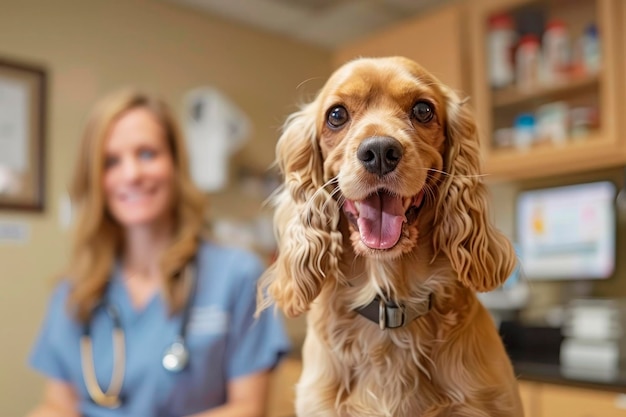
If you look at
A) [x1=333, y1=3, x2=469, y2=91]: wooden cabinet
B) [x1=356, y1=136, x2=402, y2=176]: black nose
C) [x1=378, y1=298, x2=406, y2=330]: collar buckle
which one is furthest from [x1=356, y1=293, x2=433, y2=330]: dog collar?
[x1=333, y1=3, x2=469, y2=91]: wooden cabinet

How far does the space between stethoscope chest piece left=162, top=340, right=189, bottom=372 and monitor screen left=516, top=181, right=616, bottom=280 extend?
1.41 metres

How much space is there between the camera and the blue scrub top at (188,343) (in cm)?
128

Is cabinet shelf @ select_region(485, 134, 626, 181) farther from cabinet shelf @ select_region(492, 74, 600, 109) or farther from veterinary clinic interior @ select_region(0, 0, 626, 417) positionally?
cabinet shelf @ select_region(492, 74, 600, 109)

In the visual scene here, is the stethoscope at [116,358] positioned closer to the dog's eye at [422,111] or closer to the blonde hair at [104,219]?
the blonde hair at [104,219]

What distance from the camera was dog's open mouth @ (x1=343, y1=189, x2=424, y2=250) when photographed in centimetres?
61

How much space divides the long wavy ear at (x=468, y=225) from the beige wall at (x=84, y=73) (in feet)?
5.06

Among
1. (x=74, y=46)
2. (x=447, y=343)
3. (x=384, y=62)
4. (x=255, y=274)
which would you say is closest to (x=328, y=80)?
(x=384, y=62)

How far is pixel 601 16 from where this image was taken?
2.06m

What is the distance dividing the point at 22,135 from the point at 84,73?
38 centimetres

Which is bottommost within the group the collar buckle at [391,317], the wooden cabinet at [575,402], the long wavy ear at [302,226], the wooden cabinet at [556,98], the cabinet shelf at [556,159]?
the wooden cabinet at [575,402]

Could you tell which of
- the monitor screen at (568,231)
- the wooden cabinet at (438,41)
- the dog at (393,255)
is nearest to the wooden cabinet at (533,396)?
the monitor screen at (568,231)

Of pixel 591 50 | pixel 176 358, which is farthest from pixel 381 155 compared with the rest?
pixel 591 50

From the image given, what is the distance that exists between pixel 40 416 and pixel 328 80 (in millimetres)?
1062

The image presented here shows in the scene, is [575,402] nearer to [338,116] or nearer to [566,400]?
[566,400]
